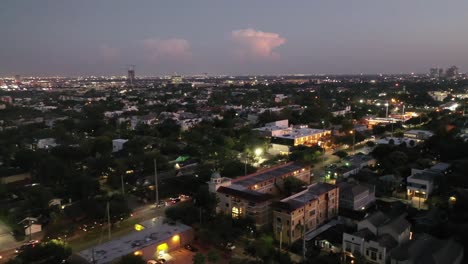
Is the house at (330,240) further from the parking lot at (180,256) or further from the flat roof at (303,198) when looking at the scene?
the parking lot at (180,256)

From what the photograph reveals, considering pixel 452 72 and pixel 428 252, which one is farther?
pixel 452 72

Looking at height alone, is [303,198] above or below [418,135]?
above

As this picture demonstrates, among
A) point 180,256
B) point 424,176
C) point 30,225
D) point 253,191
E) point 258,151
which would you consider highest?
point 253,191

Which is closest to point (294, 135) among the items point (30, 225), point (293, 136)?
point (293, 136)

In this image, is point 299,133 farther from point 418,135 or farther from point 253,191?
point 253,191

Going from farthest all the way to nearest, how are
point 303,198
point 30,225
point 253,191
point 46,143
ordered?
point 46,143
point 253,191
point 303,198
point 30,225

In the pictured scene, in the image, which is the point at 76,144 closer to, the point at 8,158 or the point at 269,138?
the point at 8,158

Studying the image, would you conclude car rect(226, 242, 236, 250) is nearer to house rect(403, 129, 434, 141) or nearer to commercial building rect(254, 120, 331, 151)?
commercial building rect(254, 120, 331, 151)

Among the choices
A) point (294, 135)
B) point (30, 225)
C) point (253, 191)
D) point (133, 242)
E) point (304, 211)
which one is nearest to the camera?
point (133, 242)
